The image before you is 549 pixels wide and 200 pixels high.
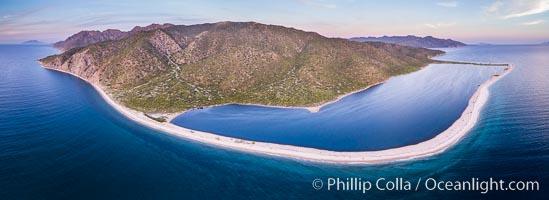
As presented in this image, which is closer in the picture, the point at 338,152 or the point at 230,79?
the point at 338,152

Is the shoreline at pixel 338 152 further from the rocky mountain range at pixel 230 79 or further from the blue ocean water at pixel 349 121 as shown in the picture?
the rocky mountain range at pixel 230 79

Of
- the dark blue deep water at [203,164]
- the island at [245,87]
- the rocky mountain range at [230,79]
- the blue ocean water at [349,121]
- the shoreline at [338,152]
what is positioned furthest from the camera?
the rocky mountain range at [230,79]

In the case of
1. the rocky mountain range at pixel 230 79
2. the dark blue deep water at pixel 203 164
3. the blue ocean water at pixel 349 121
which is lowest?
the dark blue deep water at pixel 203 164

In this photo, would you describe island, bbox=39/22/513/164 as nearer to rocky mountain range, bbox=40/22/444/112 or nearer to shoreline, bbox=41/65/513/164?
rocky mountain range, bbox=40/22/444/112

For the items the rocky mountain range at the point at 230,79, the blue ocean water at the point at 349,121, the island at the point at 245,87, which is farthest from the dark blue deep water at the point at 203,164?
the rocky mountain range at the point at 230,79

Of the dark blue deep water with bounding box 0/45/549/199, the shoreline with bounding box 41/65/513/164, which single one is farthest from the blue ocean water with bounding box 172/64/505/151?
the shoreline with bounding box 41/65/513/164

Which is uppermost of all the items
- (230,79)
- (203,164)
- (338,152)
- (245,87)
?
(230,79)

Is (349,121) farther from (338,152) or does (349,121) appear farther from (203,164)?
(203,164)

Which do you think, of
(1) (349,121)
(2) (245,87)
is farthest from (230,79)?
(1) (349,121)

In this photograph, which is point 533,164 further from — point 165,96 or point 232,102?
point 165,96
